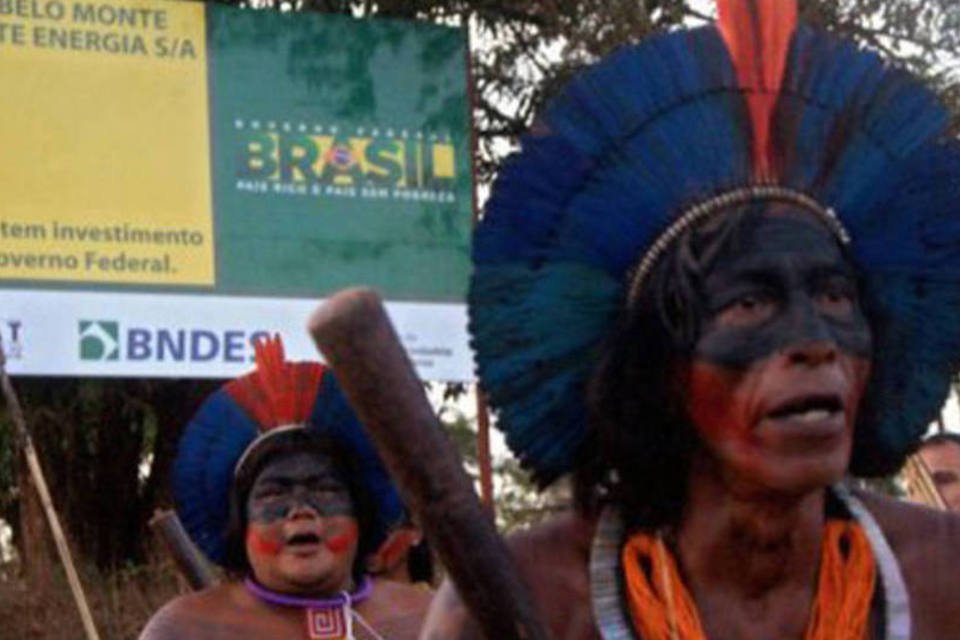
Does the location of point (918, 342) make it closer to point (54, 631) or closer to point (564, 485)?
point (564, 485)

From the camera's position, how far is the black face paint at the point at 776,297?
3.60 m

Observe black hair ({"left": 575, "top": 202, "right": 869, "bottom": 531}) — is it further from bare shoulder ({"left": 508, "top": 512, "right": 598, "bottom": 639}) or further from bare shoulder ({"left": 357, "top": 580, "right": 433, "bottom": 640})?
bare shoulder ({"left": 357, "top": 580, "right": 433, "bottom": 640})

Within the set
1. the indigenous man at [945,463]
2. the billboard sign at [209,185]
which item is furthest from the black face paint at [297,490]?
the billboard sign at [209,185]

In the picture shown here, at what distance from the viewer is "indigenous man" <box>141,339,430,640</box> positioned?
7.06 meters

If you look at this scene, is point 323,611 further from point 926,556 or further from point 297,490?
point 926,556

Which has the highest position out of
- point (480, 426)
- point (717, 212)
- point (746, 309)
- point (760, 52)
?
point (760, 52)

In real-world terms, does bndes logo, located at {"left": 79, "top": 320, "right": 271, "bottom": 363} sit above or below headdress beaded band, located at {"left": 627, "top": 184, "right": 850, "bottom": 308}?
below

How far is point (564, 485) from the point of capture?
12.8 feet

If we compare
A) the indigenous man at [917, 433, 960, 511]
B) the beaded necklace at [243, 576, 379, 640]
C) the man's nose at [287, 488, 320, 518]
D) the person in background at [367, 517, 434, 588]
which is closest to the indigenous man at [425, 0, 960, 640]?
the person in background at [367, 517, 434, 588]

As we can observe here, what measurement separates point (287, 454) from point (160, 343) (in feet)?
23.4

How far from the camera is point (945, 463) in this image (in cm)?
931

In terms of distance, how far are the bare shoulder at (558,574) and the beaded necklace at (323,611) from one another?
131 inches

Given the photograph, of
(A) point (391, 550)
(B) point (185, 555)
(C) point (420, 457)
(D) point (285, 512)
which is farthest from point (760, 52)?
(B) point (185, 555)

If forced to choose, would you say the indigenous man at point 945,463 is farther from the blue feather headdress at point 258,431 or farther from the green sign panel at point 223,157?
the green sign panel at point 223,157
